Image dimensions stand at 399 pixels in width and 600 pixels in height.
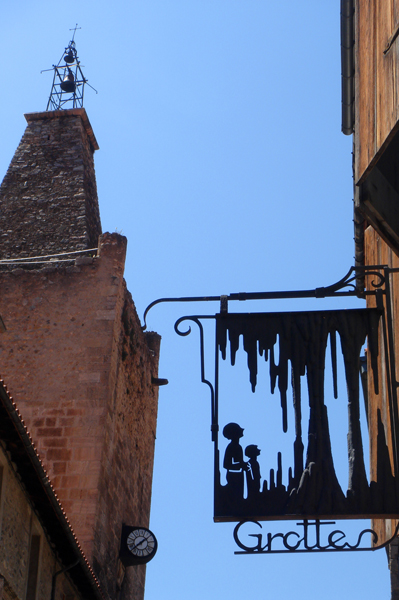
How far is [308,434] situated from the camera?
572cm

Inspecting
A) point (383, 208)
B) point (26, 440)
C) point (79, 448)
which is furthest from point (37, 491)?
point (383, 208)

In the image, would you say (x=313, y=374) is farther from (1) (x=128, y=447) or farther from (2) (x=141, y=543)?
(1) (x=128, y=447)

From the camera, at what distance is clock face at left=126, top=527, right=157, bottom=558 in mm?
14719

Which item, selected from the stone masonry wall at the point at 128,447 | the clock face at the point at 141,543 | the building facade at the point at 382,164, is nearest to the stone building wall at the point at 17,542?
the stone masonry wall at the point at 128,447

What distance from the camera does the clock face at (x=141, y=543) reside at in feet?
48.3

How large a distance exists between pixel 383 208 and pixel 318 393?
4.54ft

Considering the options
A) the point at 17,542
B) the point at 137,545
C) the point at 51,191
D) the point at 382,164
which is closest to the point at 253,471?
the point at 382,164

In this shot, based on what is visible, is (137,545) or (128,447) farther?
(128,447)

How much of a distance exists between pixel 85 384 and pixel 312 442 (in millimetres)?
8876

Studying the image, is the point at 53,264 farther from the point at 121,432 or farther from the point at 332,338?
the point at 332,338

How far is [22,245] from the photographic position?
16.5 metres

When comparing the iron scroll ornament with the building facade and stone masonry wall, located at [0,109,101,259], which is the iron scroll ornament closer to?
the building facade

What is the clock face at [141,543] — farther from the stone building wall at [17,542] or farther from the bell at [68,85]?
the bell at [68,85]

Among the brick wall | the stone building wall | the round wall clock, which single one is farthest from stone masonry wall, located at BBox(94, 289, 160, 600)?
the stone building wall
